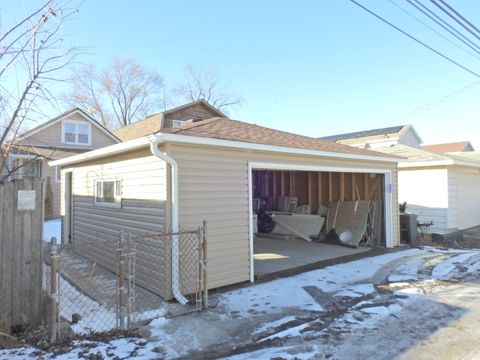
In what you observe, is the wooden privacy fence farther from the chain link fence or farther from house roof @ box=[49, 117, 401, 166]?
house roof @ box=[49, 117, 401, 166]

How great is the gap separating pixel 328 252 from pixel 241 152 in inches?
162

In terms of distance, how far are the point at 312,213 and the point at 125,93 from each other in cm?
2719

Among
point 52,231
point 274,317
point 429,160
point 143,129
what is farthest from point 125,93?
point 274,317

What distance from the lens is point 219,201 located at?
5.93 m

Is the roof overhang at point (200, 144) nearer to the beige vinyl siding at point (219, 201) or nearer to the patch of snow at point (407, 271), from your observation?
the beige vinyl siding at point (219, 201)

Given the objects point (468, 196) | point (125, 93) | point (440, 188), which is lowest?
point (468, 196)

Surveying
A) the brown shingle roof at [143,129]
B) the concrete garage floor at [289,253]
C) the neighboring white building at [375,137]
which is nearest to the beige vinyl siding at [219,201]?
the concrete garage floor at [289,253]

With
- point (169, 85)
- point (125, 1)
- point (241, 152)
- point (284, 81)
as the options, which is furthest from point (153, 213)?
point (169, 85)

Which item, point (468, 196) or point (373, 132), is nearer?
point (468, 196)

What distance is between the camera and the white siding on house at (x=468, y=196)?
13.2 meters

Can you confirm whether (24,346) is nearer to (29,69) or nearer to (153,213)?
(153,213)

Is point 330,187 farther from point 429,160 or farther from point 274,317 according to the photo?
point 274,317

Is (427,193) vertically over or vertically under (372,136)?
under

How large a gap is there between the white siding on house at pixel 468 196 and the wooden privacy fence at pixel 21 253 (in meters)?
13.6
